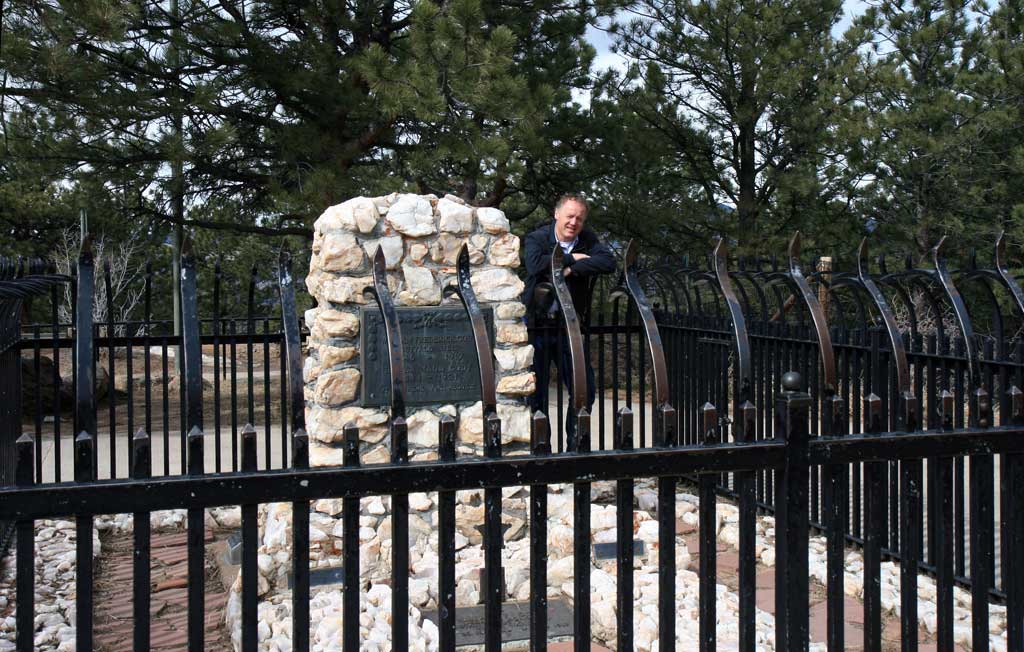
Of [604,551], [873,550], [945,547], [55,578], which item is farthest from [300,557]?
[55,578]

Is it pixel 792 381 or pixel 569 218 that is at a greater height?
pixel 569 218

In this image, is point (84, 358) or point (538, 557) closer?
point (84, 358)

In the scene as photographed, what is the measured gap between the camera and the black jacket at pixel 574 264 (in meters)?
5.36

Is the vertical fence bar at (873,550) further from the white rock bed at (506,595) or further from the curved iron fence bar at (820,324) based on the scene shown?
the white rock bed at (506,595)

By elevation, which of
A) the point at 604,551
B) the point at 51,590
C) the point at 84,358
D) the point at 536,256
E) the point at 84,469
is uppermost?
the point at 536,256

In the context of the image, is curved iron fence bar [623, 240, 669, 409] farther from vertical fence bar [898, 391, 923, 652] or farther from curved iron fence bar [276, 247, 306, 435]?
curved iron fence bar [276, 247, 306, 435]

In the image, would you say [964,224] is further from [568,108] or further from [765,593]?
[765,593]

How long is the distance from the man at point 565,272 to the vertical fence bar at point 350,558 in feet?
10.6

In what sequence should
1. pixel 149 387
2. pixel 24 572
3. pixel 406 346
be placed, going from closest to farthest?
pixel 24 572
pixel 406 346
pixel 149 387

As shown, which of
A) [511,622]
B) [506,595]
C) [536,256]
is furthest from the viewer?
[536,256]

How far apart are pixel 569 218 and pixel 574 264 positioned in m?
0.29

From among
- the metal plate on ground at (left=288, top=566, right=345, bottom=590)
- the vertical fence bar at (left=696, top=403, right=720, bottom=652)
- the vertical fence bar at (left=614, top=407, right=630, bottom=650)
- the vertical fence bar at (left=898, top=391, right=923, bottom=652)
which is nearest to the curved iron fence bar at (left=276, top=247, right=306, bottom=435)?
the vertical fence bar at (left=614, top=407, right=630, bottom=650)

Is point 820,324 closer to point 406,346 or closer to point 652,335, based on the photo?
point 652,335

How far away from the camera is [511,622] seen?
3648 millimetres
